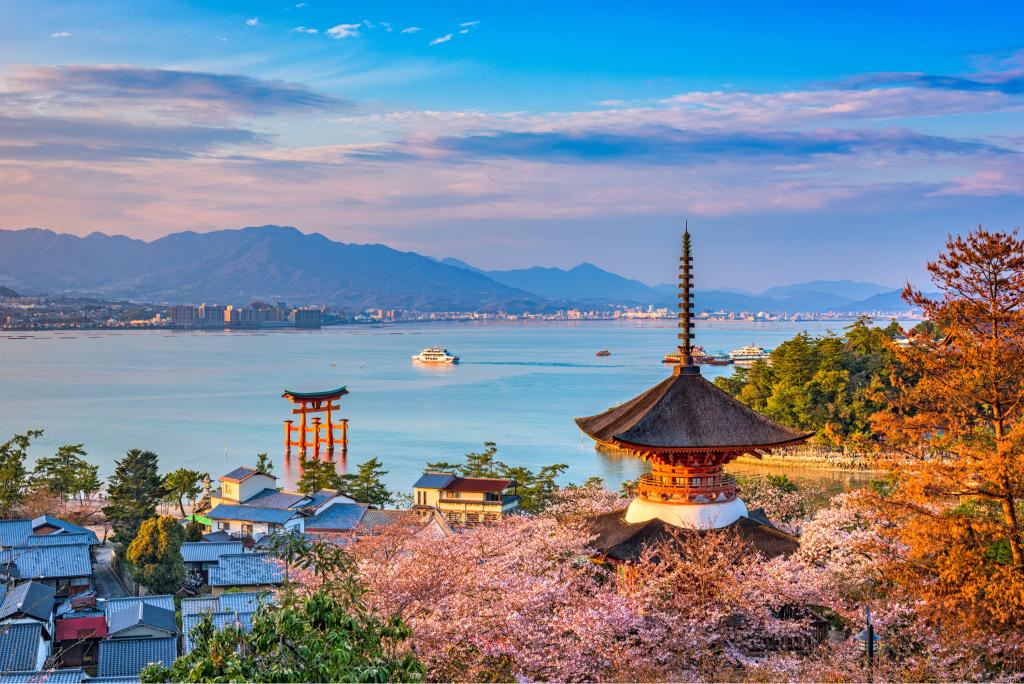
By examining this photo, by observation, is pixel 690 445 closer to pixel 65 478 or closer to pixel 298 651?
pixel 298 651

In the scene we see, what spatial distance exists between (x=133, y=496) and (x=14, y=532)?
3.62 m

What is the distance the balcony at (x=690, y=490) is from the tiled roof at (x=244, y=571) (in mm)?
9375

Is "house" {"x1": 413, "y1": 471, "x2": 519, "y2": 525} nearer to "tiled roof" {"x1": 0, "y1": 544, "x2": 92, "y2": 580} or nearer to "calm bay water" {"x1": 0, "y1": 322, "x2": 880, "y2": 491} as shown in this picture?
"calm bay water" {"x1": 0, "y1": 322, "x2": 880, "y2": 491}

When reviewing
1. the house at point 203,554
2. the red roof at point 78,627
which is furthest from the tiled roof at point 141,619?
the house at point 203,554

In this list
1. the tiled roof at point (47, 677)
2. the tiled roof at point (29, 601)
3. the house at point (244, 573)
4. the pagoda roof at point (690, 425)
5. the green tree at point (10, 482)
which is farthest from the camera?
the green tree at point (10, 482)

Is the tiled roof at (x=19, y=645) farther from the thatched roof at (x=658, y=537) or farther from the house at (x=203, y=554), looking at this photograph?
the thatched roof at (x=658, y=537)

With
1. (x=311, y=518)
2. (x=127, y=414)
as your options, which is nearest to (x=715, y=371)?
(x=127, y=414)

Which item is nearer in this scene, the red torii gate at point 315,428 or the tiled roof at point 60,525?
the tiled roof at point 60,525

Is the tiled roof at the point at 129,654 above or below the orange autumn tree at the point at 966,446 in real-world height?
below

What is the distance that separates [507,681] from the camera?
7578mm

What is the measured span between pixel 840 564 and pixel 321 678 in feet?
21.4

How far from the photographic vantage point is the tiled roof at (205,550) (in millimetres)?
19219

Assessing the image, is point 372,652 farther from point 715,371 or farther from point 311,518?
point 715,371

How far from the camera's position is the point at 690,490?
998 cm
